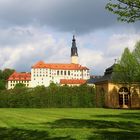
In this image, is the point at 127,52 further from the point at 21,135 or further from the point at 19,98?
the point at 21,135

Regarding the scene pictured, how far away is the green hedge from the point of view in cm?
5928

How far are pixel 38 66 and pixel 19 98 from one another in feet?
443

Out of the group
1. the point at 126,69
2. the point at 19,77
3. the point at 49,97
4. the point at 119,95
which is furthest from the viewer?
the point at 19,77

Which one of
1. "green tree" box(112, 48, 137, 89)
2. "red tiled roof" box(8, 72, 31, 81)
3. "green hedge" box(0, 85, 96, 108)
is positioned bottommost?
"green hedge" box(0, 85, 96, 108)

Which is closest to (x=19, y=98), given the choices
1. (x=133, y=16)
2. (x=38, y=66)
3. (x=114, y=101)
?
(x=114, y=101)

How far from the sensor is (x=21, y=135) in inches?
576

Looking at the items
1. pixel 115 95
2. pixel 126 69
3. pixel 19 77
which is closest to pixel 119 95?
pixel 115 95

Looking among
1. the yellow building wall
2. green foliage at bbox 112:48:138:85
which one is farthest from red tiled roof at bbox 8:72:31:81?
green foliage at bbox 112:48:138:85

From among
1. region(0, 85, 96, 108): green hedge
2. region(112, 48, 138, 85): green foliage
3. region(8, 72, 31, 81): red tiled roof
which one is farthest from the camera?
region(8, 72, 31, 81): red tiled roof

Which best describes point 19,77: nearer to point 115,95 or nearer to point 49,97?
point 49,97

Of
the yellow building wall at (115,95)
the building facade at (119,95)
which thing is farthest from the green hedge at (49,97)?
the yellow building wall at (115,95)

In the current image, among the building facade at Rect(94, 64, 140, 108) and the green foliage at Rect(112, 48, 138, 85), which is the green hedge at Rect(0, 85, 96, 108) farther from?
the green foliage at Rect(112, 48, 138, 85)

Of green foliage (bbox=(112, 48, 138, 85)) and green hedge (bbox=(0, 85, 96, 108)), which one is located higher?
green foliage (bbox=(112, 48, 138, 85))

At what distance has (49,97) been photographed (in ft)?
197
